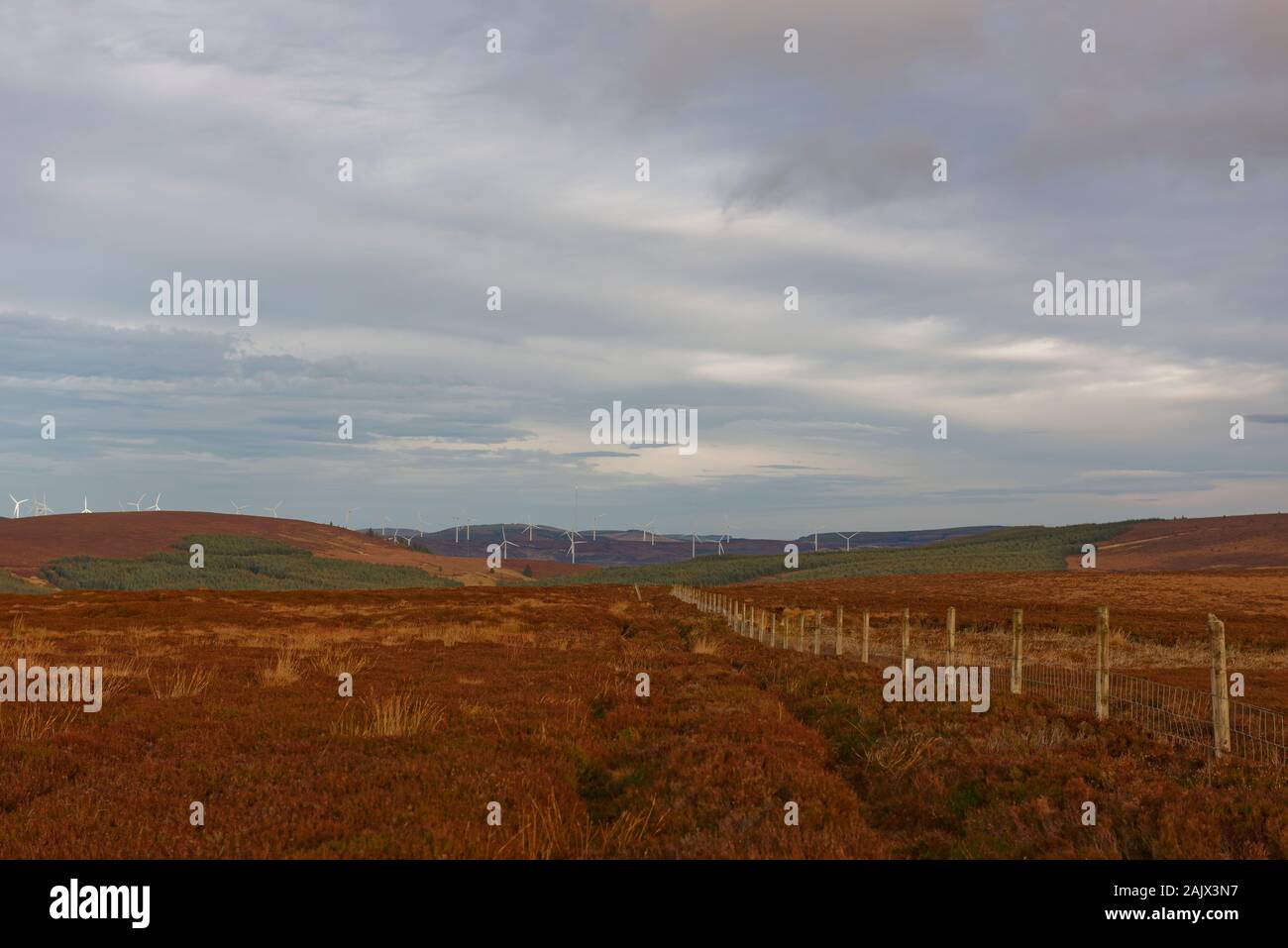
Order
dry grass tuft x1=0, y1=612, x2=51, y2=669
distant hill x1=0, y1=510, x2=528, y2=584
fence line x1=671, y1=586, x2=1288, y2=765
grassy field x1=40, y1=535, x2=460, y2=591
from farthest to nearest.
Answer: distant hill x1=0, y1=510, x2=528, y2=584 < grassy field x1=40, y1=535, x2=460, y2=591 < dry grass tuft x1=0, y1=612, x2=51, y2=669 < fence line x1=671, y1=586, x2=1288, y2=765

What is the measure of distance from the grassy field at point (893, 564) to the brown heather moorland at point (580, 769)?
10701 centimetres

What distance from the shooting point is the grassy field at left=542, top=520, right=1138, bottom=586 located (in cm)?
13175

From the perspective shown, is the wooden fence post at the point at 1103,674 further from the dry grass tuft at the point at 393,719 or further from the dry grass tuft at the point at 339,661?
the dry grass tuft at the point at 339,661

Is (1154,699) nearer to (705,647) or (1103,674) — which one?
(1103,674)

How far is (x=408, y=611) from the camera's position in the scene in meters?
47.8

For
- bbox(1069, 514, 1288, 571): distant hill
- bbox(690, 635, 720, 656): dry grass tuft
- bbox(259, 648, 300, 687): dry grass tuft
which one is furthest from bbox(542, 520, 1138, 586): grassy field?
bbox(259, 648, 300, 687): dry grass tuft

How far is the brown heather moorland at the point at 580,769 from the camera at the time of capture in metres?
8.05

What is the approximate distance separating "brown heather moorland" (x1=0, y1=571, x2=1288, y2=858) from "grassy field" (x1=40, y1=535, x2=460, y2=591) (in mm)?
104253

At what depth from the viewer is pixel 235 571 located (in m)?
144

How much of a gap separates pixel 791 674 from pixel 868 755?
339 inches

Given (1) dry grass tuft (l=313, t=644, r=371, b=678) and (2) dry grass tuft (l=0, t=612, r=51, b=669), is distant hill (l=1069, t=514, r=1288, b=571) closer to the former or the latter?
(1) dry grass tuft (l=313, t=644, r=371, b=678)

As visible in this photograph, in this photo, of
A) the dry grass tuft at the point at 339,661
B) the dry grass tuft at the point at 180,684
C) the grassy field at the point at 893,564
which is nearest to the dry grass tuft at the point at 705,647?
the dry grass tuft at the point at 339,661

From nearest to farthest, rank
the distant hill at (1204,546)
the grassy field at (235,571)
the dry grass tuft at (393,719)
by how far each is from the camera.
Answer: the dry grass tuft at (393,719) → the distant hill at (1204,546) → the grassy field at (235,571)
